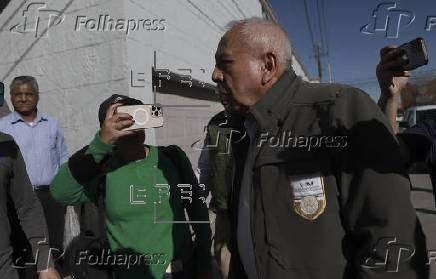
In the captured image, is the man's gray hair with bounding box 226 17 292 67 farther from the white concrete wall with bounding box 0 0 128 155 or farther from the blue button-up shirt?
the blue button-up shirt

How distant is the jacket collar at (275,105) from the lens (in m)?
1.17

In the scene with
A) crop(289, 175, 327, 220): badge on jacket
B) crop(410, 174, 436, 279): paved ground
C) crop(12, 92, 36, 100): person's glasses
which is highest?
crop(12, 92, 36, 100): person's glasses

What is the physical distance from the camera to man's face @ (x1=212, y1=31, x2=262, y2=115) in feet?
4.40

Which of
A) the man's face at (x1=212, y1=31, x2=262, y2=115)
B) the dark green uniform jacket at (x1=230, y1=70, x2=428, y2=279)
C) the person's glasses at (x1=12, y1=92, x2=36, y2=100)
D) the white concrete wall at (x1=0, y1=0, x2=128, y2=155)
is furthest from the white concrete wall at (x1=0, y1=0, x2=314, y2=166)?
the dark green uniform jacket at (x1=230, y1=70, x2=428, y2=279)

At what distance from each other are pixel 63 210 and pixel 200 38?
3.74 m

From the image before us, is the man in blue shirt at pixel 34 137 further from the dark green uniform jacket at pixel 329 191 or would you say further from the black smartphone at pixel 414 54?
the black smartphone at pixel 414 54

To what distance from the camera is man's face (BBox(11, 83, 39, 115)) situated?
10.6ft

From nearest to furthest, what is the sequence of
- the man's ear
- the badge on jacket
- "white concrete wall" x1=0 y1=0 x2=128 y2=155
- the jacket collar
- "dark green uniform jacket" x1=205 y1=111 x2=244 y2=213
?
the badge on jacket, the jacket collar, the man's ear, "dark green uniform jacket" x1=205 y1=111 x2=244 y2=213, "white concrete wall" x1=0 y1=0 x2=128 y2=155

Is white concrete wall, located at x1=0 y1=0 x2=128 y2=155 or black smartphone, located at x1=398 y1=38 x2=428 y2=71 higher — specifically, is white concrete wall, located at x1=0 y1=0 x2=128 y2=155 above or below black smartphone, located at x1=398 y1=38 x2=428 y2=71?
above

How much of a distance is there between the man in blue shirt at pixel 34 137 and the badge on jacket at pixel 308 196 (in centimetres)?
312

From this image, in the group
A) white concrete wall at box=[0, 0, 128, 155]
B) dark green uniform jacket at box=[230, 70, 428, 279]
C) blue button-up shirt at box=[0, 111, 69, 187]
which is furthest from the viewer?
white concrete wall at box=[0, 0, 128, 155]

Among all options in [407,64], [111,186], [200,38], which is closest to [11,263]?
[111,186]

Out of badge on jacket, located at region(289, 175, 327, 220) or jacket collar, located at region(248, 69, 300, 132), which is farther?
jacket collar, located at region(248, 69, 300, 132)

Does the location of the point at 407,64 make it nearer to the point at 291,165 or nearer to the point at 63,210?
the point at 291,165
